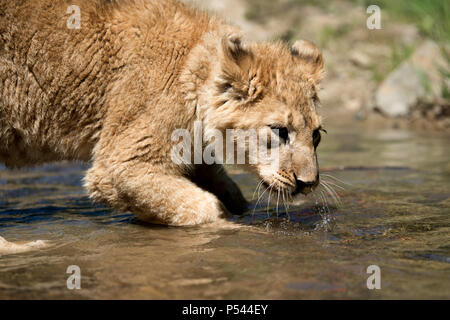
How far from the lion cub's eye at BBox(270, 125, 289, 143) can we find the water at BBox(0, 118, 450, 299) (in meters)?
0.78

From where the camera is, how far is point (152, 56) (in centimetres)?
554

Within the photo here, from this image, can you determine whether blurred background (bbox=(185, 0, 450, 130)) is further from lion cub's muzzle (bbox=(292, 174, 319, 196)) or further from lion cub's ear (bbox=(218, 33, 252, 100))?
lion cub's muzzle (bbox=(292, 174, 319, 196))

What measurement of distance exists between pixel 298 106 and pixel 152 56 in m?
1.44

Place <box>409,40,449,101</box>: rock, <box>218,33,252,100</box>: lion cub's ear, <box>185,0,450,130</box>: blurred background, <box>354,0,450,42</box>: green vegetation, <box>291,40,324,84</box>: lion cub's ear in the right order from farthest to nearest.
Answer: <box>354,0,450,42</box>: green vegetation → <box>185,0,450,130</box>: blurred background → <box>409,40,449,101</box>: rock → <box>291,40,324,84</box>: lion cub's ear → <box>218,33,252,100</box>: lion cub's ear

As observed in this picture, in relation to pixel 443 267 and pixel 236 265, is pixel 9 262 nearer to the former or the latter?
pixel 236 265

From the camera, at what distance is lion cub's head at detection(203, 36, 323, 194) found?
5242 millimetres

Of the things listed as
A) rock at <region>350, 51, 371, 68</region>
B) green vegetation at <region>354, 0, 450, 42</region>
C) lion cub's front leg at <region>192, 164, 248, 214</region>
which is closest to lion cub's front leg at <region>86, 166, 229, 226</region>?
lion cub's front leg at <region>192, 164, 248, 214</region>

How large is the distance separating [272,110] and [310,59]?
3.14 feet

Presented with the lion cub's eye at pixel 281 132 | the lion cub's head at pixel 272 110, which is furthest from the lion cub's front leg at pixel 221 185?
the lion cub's eye at pixel 281 132

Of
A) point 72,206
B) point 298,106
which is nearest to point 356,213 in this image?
point 298,106

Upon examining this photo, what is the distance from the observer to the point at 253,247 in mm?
4523

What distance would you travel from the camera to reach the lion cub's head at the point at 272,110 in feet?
17.2

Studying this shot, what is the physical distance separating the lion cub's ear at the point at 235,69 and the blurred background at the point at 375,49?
524 centimetres
